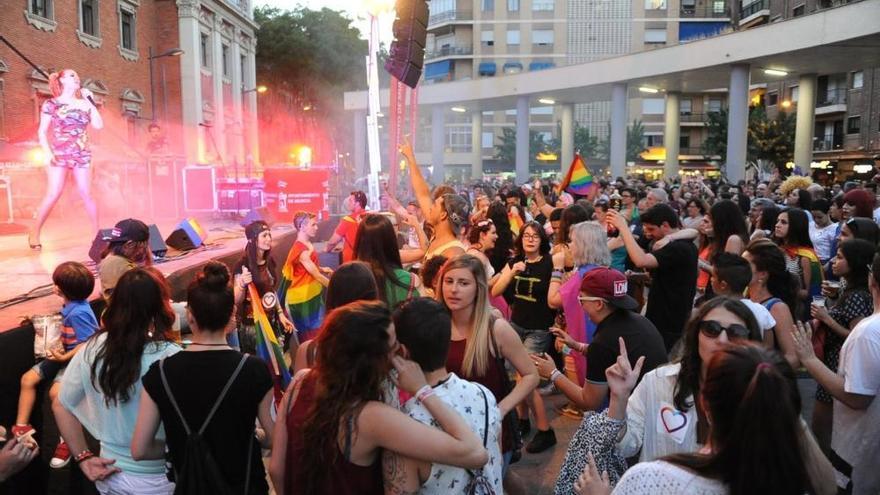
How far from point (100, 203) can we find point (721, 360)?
21223 millimetres

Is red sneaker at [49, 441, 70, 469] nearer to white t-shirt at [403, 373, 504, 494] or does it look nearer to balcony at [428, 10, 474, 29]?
white t-shirt at [403, 373, 504, 494]

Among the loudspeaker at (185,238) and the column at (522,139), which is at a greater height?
the column at (522,139)

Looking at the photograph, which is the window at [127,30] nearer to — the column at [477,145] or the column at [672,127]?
the column at [477,145]

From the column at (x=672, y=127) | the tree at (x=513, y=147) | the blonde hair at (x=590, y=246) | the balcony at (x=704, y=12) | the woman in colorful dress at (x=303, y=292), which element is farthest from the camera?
the tree at (x=513, y=147)

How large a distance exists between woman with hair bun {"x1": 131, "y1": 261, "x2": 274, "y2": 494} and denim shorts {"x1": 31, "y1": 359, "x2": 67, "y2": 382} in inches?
44.6

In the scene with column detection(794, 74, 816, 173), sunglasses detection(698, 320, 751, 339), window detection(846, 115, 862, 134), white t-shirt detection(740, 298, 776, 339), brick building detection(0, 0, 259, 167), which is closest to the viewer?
sunglasses detection(698, 320, 751, 339)

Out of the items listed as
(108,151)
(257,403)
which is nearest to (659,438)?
(257,403)

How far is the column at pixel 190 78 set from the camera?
28688 mm

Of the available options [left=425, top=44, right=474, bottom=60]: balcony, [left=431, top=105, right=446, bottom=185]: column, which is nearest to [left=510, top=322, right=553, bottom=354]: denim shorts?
[left=431, top=105, right=446, bottom=185]: column

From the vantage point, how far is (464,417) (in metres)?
2.45

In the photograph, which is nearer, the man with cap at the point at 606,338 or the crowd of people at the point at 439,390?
the crowd of people at the point at 439,390

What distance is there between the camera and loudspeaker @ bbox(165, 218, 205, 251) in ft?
30.7

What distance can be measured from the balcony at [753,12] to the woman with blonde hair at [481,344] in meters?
51.2

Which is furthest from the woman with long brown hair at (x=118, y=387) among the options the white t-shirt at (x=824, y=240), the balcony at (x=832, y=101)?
the balcony at (x=832, y=101)
